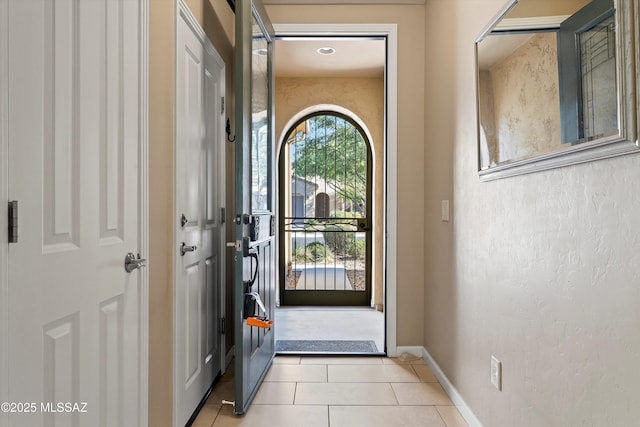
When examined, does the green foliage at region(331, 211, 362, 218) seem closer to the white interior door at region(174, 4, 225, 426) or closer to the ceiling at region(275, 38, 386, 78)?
the ceiling at region(275, 38, 386, 78)

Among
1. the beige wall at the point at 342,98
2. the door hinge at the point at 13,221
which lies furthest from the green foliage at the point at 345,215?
the door hinge at the point at 13,221

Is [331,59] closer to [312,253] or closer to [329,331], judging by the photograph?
[312,253]

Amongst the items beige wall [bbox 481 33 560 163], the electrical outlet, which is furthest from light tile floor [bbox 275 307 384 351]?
beige wall [bbox 481 33 560 163]

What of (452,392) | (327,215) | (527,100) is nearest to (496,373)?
(452,392)

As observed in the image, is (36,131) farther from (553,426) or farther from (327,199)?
Answer: (327,199)

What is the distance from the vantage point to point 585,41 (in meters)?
1.15

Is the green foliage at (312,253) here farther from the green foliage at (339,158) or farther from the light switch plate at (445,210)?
the light switch plate at (445,210)

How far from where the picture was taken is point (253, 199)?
2.41 meters

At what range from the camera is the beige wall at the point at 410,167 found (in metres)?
3.02

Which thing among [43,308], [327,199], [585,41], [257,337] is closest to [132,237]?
[43,308]

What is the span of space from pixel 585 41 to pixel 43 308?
5.27ft

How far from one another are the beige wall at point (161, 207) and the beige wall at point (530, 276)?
4.71 ft

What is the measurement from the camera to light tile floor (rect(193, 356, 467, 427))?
82.9 inches

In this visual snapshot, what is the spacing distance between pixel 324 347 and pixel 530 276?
2077 millimetres
